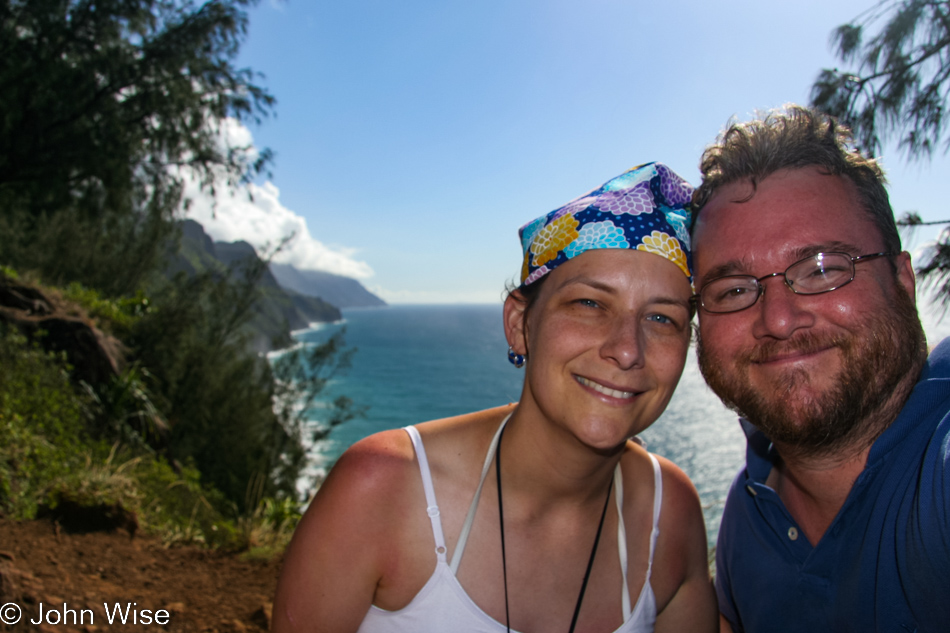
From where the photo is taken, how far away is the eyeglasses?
5.34ft

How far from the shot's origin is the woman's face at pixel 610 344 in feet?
5.42

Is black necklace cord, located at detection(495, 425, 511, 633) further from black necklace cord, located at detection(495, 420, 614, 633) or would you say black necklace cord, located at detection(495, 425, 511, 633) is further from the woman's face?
the woman's face

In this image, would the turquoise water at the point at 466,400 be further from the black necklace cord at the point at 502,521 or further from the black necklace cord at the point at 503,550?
the black necklace cord at the point at 502,521

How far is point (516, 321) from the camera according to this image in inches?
80.7

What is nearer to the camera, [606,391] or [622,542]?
[606,391]

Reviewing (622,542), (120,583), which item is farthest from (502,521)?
(120,583)

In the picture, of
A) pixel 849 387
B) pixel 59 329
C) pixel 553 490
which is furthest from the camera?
pixel 59 329

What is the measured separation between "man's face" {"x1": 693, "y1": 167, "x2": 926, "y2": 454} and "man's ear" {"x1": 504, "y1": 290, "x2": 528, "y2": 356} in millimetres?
655

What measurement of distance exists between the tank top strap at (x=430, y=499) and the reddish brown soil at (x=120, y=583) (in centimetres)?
246

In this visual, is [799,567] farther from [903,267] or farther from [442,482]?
[442,482]

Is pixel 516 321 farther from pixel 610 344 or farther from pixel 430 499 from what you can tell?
pixel 430 499

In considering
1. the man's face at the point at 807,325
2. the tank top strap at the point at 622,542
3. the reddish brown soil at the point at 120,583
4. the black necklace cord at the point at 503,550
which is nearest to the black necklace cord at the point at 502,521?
the black necklace cord at the point at 503,550

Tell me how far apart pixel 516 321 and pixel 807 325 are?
98 centimetres

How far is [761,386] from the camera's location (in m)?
1.67
